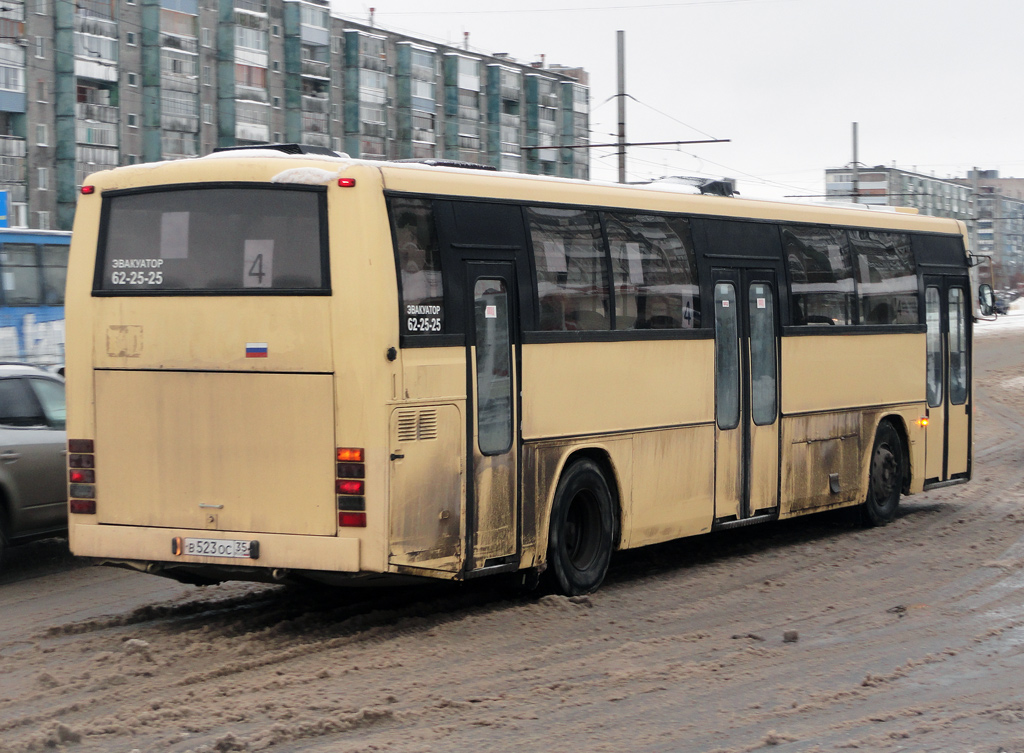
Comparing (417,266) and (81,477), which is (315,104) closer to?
(81,477)

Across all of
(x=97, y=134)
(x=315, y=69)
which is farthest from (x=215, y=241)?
(x=315, y=69)

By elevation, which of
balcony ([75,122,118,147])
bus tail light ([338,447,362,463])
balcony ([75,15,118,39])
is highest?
balcony ([75,15,118,39])

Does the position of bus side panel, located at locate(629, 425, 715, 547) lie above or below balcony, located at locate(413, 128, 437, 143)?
below

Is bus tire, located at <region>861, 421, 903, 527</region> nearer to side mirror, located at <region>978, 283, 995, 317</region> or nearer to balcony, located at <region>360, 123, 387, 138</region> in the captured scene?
side mirror, located at <region>978, 283, 995, 317</region>

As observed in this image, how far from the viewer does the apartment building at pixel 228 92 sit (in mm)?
55156

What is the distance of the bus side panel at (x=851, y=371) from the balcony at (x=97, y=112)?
48364 millimetres

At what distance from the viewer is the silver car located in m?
10.9

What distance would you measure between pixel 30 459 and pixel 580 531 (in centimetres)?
451

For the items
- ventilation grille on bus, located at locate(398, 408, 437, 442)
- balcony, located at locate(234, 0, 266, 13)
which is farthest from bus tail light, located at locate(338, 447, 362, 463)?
balcony, located at locate(234, 0, 266, 13)

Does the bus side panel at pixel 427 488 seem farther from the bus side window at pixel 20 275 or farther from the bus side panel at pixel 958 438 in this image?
the bus side window at pixel 20 275

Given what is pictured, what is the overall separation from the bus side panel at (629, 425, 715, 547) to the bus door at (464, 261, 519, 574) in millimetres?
1704

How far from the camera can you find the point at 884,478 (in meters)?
14.6

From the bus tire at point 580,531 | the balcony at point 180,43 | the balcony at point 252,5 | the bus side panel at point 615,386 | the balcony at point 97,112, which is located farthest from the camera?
the balcony at point 252,5

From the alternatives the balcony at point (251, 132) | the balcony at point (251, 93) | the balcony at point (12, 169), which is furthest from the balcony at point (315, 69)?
the balcony at point (12, 169)
